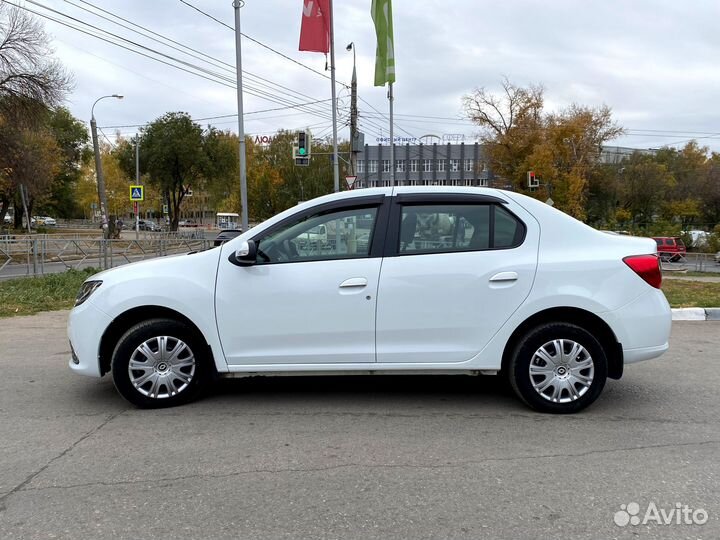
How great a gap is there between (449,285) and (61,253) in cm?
1787

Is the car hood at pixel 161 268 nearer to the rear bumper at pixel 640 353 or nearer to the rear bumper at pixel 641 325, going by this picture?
the rear bumper at pixel 641 325

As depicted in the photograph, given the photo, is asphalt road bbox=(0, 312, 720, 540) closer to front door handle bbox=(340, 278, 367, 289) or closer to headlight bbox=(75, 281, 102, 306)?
headlight bbox=(75, 281, 102, 306)

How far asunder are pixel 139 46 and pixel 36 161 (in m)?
14.8

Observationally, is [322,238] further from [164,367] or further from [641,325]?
[641,325]

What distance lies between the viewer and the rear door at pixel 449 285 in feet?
14.9

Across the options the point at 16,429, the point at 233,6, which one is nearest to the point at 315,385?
the point at 16,429

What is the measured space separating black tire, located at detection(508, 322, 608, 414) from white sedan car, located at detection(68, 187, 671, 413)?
0.03 ft

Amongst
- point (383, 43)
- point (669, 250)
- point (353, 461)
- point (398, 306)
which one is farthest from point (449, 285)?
point (669, 250)

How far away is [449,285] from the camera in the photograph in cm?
453

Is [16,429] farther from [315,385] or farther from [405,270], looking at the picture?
[405,270]

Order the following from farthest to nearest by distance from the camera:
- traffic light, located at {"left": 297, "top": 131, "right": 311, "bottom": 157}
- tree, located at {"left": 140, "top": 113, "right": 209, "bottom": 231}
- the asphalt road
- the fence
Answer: tree, located at {"left": 140, "top": 113, "right": 209, "bottom": 231}
traffic light, located at {"left": 297, "top": 131, "right": 311, "bottom": 157}
the fence
the asphalt road

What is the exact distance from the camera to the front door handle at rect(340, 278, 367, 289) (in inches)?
179

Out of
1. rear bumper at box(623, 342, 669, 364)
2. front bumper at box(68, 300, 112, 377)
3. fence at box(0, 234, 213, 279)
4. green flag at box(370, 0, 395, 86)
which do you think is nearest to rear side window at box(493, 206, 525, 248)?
rear bumper at box(623, 342, 669, 364)

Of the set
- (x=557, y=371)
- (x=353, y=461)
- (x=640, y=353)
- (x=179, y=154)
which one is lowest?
(x=353, y=461)
